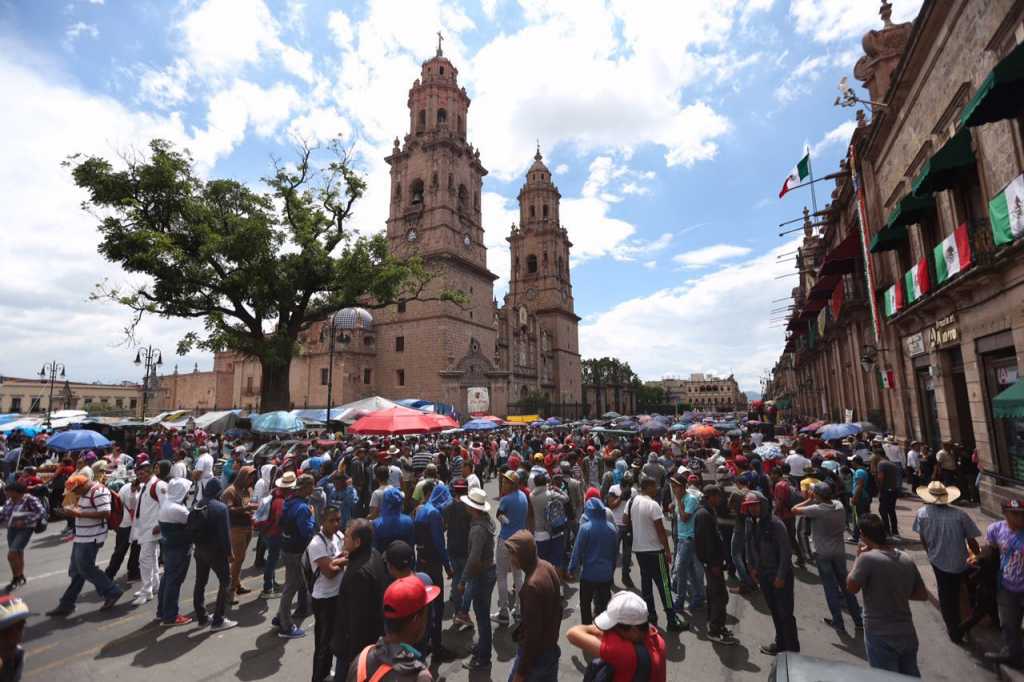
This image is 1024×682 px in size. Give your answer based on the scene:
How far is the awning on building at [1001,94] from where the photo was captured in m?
6.82

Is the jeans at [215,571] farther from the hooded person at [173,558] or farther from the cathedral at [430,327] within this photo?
Result: the cathedral at [430,327]

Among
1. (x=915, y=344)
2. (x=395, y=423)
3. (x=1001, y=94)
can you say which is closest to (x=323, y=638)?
(x=395, y=423)

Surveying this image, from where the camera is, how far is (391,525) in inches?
199

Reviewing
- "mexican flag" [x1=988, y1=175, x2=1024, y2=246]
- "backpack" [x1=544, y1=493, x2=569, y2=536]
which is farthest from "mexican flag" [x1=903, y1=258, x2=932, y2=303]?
"backpack" [x1=544, y1=493, x2=569, y2=536]

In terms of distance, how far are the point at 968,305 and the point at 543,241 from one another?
5121 cm

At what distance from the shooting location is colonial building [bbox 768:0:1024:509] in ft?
28.6

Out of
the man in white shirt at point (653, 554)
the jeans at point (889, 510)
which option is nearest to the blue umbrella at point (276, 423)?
the man in white shirt at point (653, 554)

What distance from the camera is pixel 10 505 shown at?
7.11 m

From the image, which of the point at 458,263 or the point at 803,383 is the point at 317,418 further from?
the point at 803,383

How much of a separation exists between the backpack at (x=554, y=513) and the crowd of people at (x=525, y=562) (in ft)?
0.06

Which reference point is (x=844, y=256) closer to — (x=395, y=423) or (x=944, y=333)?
(x=944, y=333)

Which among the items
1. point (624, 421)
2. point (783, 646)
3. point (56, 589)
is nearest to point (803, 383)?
point (624, 421)

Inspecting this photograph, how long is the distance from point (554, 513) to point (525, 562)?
9.43ft

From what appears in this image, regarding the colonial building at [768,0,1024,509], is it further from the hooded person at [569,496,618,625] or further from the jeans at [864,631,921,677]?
the hooded person at [569,496,618,625]
